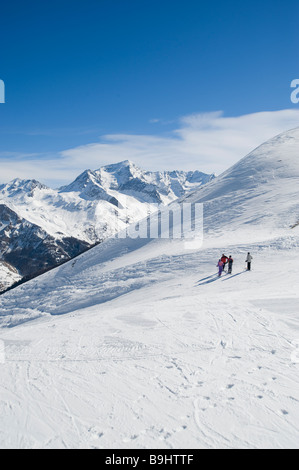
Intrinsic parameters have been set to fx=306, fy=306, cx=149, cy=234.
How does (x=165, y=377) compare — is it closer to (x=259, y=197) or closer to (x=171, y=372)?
(x=171, y=372)

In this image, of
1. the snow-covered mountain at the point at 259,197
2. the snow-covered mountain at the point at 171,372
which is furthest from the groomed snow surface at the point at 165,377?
the snow-covered mountain at the point at 259,197

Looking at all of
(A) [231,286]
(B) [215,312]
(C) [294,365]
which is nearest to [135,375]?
(C) [294,365]

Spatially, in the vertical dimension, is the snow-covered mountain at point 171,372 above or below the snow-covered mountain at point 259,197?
below

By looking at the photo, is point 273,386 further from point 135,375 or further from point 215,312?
point 215,312

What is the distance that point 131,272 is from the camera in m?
31.1

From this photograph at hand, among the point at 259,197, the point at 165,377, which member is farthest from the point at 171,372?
the point at 259,197

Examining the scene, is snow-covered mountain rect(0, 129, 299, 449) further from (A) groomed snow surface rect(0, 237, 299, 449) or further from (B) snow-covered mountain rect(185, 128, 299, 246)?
(B) snow-covered mountain rect(185, 128, 299, 246)

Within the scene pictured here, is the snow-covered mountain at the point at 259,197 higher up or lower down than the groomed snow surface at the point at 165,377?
higher up

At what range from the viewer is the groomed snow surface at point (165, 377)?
7094 mm

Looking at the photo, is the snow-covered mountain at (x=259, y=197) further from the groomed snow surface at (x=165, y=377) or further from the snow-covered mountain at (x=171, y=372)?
the groomed snow surface at (x=165, y=377)

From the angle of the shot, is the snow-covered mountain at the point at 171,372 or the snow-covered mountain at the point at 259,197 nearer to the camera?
the snow-covered mountain at the point at 171,372

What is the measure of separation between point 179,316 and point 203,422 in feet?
23.3

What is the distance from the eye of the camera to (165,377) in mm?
9164

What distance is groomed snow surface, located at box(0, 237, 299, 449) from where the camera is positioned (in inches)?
279
